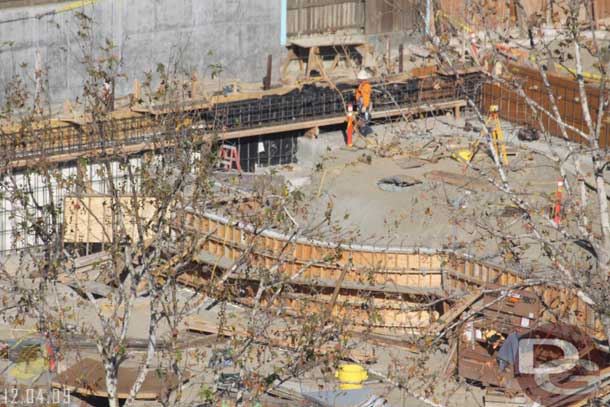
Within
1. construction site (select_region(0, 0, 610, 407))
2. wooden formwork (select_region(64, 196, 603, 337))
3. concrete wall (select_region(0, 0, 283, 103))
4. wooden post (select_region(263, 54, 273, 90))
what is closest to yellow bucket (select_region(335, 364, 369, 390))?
construction site (select_region(0, 0, 610, 407))

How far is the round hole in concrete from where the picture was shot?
29812mm

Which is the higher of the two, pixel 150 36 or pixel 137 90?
pixel 150 36

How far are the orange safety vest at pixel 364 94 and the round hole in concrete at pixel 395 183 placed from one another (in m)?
3.50

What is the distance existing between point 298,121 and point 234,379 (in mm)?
15924

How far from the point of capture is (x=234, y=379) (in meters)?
18.7

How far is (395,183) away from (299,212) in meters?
3.11

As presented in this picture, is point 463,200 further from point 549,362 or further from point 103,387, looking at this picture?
point 103,387

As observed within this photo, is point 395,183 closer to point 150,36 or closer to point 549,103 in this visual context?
point 549,103

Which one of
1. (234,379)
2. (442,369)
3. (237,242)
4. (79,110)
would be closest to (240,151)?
(79,110)

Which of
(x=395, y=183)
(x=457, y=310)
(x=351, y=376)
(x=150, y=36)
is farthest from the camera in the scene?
(x=150, y=36)

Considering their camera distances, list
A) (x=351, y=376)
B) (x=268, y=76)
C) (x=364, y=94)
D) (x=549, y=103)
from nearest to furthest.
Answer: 1. (x=351, y=376)
2. (x=549, y=103)
3. (x=364, y=94)
4. (x=268, y=76)

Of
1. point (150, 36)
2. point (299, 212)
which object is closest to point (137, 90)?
point (150, 36)

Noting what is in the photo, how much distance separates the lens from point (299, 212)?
2816cm

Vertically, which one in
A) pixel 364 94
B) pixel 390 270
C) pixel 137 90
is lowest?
pixel 390 270
